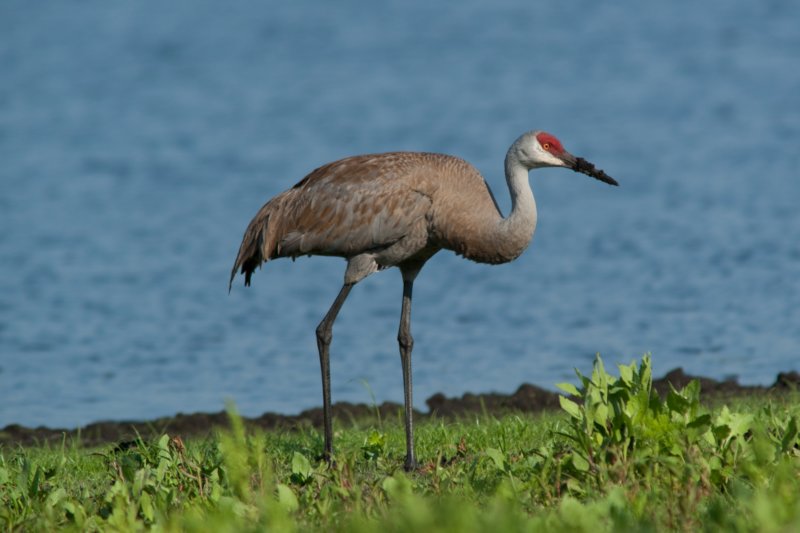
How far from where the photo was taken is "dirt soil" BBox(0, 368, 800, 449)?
31.3 ft

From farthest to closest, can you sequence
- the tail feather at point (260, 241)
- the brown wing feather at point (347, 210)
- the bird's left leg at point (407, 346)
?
the tail feather at point (260, 241), the brown wing feather at point (347, 210), the bird's left leg at point (407, 346)

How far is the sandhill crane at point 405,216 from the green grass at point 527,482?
1459mm

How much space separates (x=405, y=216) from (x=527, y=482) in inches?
97.0

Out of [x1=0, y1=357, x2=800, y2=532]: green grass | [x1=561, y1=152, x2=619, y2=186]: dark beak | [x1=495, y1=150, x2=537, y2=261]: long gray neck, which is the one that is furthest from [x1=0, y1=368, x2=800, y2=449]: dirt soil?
[x1=0, y1=357, x2=800, y2=532]: green grass

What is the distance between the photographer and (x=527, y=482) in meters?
5.80

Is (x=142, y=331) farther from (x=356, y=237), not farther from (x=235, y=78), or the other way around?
(x=235, y=78)

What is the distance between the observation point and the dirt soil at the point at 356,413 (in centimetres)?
954

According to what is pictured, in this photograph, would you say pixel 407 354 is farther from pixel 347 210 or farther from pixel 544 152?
pixel 544 152

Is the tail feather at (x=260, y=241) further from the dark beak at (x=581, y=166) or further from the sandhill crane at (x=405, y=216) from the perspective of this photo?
the dark beak at (x=581, y=166)

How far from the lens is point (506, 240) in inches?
315

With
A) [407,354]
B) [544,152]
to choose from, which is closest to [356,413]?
[407,354]

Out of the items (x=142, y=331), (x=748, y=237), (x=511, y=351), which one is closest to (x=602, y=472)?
(x=511, y=351)

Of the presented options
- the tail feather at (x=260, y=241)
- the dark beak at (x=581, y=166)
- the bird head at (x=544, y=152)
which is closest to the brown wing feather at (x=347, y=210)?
the tail feather at (x=260, y=241)

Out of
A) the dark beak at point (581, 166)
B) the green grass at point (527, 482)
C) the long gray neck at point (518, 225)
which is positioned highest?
the dark beak at point (581, 166)
